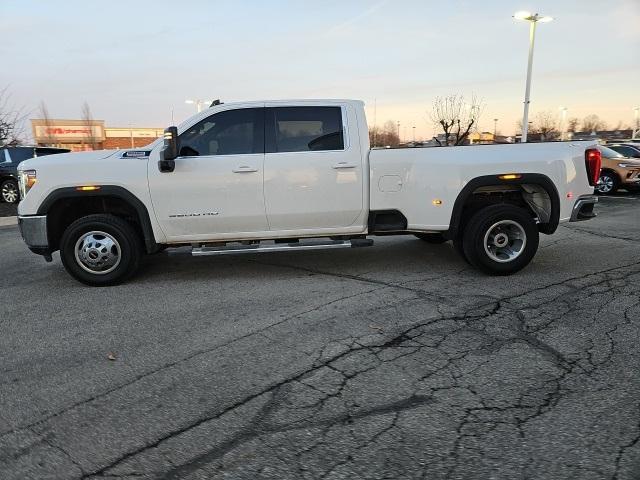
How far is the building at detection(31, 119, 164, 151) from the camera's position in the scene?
69.0 meters

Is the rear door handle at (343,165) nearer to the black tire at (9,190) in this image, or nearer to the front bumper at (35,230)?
the front bumper at (35,230)

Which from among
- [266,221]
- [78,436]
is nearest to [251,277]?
[266,221]

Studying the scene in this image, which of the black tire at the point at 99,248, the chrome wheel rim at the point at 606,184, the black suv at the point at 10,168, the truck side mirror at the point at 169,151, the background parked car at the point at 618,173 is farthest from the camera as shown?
the chrome wheel rim at the point at 606,184

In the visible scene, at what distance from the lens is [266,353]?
3.91m

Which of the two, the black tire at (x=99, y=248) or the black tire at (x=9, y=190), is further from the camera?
the black tire at (x=9, y=190)

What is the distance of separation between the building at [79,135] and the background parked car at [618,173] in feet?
201

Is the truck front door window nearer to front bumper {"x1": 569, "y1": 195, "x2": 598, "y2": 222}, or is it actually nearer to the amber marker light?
the amber marker light

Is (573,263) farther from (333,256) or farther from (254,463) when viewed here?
(254,463)

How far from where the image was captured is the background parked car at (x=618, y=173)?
15516 millimetres

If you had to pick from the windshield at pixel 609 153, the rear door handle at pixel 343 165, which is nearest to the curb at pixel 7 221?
the rear door handle at pixel 343 165

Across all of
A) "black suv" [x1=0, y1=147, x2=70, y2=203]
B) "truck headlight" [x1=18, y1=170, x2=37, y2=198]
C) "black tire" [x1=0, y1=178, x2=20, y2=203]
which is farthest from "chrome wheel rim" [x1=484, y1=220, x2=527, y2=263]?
"black tire" [x1=0, y1=178, x2=20, y2=203]

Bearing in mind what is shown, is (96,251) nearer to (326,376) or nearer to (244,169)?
(244,169)

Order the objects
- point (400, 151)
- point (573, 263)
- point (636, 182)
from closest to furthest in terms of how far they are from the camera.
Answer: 1. point (400, 151)
2. point (573, 263)
3. point (636, 182)

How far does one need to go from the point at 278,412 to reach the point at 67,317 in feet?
9.42
